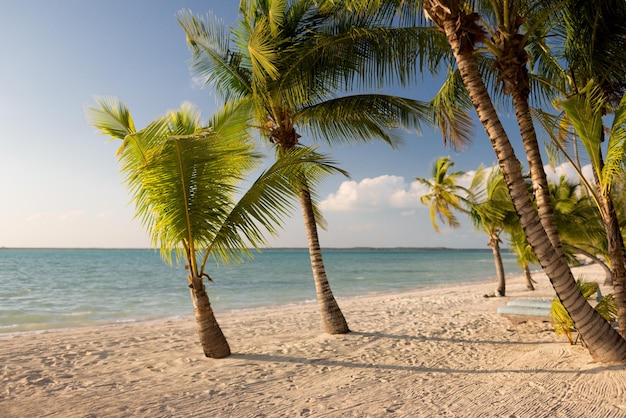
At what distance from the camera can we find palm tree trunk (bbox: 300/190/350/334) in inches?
302

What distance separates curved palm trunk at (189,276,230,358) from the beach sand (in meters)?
0.19

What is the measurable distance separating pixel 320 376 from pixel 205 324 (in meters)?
1.91

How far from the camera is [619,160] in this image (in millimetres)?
4656

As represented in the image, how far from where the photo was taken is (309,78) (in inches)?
289

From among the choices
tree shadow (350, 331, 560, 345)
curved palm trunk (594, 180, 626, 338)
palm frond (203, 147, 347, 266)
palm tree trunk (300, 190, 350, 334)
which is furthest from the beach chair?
palm frond (203, 147, 347, 266)

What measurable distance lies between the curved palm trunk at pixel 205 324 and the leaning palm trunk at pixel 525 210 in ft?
14.1

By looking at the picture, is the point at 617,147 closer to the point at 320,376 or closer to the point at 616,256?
the point at 616,256

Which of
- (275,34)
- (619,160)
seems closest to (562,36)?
(619,160)

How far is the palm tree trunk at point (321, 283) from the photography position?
7672mm

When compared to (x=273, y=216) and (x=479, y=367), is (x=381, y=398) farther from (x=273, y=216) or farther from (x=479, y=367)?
(x=273, y=216)

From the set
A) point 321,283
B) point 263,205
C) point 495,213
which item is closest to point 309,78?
point 263,205

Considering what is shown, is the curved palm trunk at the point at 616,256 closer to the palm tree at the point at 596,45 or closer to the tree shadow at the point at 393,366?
the palm tree at the point at 596,45

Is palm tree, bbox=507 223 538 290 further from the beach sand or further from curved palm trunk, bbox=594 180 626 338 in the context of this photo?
curved palm trunk, bbox=594 180 626 338

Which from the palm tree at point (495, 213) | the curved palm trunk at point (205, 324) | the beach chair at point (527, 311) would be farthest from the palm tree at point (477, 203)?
the curved palm trunk at point (205, 324)
